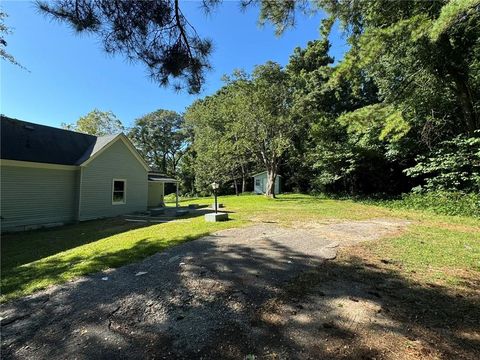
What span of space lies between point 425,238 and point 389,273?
125 inches

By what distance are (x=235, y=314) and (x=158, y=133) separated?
131 feet

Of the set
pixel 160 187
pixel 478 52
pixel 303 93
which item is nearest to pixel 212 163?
pixel 160 187

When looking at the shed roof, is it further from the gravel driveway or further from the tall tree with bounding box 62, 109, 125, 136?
the tall tree with bounding box 62, 109, 125, 136

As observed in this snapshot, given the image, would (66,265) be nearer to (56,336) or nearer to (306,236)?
(56,336)

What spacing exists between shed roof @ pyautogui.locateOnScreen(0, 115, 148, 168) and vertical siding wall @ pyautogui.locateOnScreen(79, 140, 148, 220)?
22.7 inches

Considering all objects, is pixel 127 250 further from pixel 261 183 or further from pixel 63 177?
pixel 261 183

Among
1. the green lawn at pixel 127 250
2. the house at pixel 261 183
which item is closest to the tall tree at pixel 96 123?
the house at pixel 261 183

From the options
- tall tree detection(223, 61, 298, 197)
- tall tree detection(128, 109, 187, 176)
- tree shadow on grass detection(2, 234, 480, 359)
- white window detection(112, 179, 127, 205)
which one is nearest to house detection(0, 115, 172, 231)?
white window detection(112, 179, 127, 205)

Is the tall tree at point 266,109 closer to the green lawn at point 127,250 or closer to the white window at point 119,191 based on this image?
the white window at point 119,191

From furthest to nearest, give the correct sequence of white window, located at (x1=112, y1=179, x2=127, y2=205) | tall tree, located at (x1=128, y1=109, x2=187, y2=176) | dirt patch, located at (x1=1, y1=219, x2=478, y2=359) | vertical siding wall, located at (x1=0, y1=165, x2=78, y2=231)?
tall tree, located at (x1=128, y1=109, x2=187, y2=176) → white window, located at (x1=112, y1=179, x2=127, y2=205) → vertical siding wall, located at (x1=0, y1=165, x2=78, y2=231) → dirt patch, located at (x1=1, y1=219, x2=478, y2=359)

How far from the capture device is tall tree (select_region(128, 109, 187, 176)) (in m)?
40.1

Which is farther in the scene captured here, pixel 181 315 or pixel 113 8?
pixel 113 8

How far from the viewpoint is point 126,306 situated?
3328mm

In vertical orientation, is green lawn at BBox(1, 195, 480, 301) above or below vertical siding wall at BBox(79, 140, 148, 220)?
below
